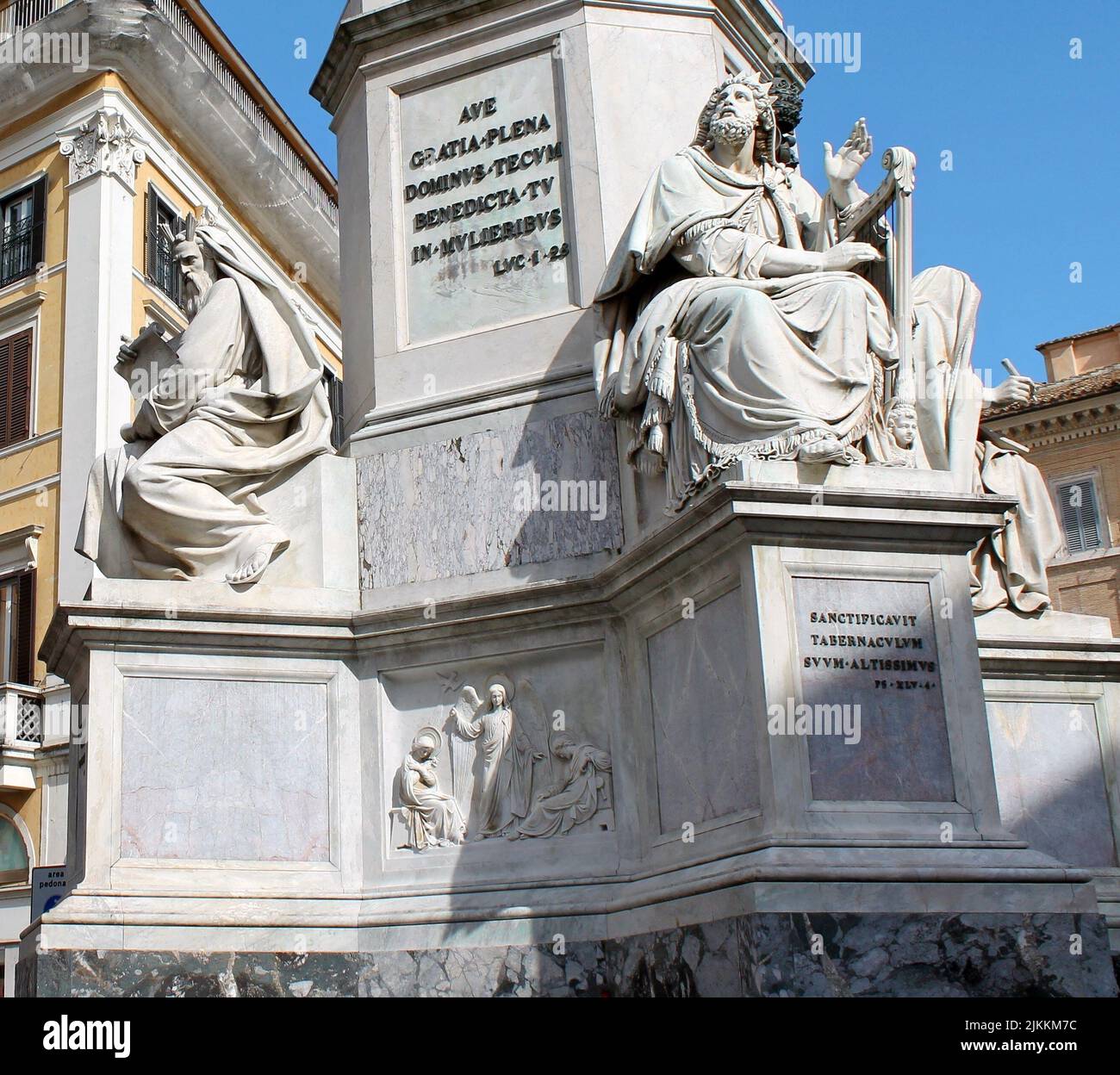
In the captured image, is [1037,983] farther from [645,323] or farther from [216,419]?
[216,419]

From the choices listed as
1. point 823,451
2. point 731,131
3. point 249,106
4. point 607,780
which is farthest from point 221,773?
point 249,106

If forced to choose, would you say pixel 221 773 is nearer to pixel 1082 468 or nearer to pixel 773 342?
pixel 773 342

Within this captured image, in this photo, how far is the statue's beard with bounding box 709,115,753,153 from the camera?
9.23 metres

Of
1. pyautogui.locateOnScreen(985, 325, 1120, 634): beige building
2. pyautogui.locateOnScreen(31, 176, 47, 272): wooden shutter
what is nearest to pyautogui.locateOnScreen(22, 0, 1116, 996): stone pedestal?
pyautogui.locateOnScreen(31, 176, 47, 272): wooden shutter

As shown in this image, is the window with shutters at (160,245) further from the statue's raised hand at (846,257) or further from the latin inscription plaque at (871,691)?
the latin inscription plaque at (871,691)

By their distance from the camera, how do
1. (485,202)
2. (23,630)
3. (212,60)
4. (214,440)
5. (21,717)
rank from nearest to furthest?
(214,440)
(485,202)
(21,717)
(23,630)
(212,60)

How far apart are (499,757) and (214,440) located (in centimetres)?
258

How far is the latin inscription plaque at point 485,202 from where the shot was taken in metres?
9.89

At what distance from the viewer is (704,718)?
7.89m

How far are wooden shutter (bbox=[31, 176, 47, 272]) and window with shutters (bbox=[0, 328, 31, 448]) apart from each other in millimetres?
1461

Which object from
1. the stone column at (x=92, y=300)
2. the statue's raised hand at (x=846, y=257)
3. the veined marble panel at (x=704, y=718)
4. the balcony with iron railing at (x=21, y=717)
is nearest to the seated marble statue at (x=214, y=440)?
the veined marble panel at (x=704, y=718)

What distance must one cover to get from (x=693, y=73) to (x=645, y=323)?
2.52m

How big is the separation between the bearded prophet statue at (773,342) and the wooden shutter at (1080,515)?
28.4 metres

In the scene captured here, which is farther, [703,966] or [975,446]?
[975,446]
